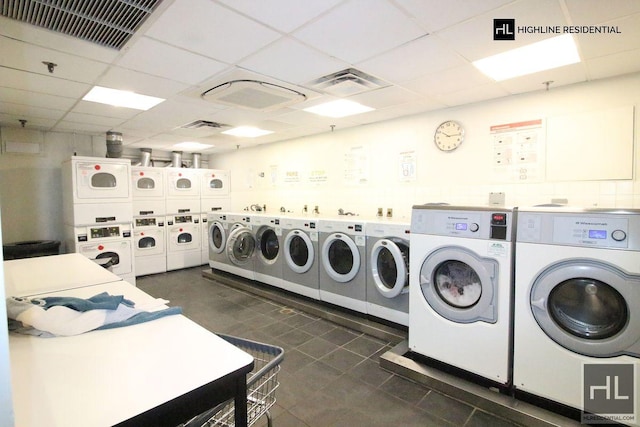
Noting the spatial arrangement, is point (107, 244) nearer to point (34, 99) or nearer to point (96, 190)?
point (96, 190)

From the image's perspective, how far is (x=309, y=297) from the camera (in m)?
3.84

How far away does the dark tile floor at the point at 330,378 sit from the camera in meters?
1.96

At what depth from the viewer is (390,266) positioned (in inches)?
123

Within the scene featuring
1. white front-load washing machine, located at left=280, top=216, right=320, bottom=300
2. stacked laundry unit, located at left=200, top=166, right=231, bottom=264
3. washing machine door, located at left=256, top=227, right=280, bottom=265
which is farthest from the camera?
stacked laundry unit, located at left=200, top=166, right=231, bottom=264

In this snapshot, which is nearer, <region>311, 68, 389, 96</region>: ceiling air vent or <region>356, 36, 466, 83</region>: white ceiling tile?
<region>356, 36, 466, 83</region>: white ceiling tile

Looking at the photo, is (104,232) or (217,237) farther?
(217,237)

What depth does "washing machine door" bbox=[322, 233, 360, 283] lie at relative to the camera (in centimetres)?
331

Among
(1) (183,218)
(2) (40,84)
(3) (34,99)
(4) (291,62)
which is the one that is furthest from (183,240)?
(4) (291,62)

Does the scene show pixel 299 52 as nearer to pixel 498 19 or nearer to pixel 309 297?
pixel 498 19

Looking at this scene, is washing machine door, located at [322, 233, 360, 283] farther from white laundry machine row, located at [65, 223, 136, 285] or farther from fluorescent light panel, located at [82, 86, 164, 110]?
white laundry machine row, located at [65, 223, 136, 285]

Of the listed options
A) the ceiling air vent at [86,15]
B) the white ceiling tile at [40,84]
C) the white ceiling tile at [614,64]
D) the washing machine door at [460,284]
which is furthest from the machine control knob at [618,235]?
the white ceiling tile at [40,84]

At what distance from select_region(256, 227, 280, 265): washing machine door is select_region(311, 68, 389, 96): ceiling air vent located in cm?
209

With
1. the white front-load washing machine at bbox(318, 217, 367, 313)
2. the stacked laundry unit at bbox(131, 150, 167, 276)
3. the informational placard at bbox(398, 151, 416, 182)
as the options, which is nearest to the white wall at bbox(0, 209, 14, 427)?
the white front-load washing machine at bbox(318, 217, 367, 313)

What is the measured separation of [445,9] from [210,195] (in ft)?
17.5
